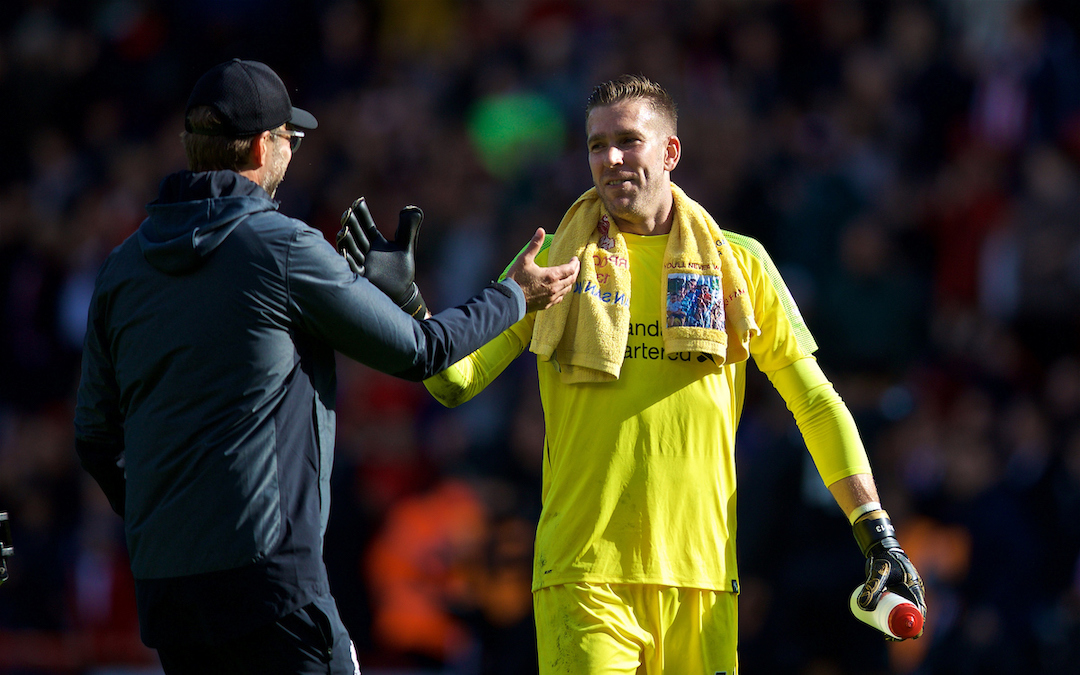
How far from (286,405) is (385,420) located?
5495mm

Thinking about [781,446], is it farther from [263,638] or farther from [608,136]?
[263,638]

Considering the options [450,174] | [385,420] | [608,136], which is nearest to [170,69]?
[450,174]

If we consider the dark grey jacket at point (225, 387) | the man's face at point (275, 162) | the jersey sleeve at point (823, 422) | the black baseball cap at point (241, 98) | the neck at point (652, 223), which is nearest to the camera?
the dark grey jacket at point (225, 387)

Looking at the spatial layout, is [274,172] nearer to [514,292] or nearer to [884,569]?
[514,292]

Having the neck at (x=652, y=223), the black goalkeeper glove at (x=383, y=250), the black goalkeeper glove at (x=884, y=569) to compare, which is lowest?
the black goalkeeper glove at (x=884, y=569)

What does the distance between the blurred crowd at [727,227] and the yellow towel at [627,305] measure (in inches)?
115

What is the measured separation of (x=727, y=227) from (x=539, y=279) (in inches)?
202

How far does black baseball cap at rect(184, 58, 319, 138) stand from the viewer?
3.29m

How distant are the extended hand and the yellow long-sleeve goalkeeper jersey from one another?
1.08ft

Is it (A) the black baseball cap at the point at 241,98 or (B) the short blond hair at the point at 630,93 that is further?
(B) the short blond hair at the point at 630,93

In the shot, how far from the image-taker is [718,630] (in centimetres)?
388

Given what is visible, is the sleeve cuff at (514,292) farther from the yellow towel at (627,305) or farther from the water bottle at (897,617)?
the water bottle at (897,617)

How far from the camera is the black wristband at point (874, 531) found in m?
3.88

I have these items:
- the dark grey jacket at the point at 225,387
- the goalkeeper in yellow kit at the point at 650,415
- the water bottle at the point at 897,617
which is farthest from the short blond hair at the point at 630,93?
the water bottle at the point at 897,617
